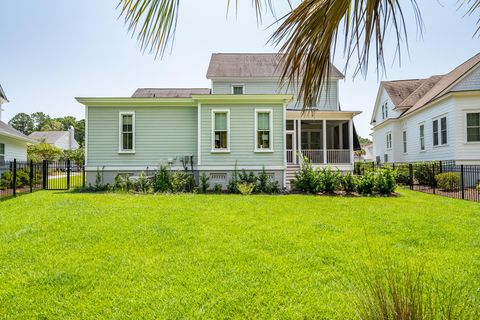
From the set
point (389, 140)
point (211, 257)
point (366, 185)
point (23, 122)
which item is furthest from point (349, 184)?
point (23, 122)

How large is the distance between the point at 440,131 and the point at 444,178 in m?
4.52

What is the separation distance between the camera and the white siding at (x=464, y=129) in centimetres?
1353

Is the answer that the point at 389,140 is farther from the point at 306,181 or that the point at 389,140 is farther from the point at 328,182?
the point at 306,181

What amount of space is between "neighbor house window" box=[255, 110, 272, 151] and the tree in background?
279 ft

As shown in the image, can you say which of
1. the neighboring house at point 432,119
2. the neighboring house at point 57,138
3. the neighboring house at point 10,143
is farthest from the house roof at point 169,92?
the neighboring house at point 57,138

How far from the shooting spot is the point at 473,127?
540 inches

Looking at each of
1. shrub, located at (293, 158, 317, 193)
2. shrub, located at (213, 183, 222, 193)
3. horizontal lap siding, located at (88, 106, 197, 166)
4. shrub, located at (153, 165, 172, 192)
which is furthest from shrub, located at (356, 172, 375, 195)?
shrub, located at (153, 165, 172, 192)

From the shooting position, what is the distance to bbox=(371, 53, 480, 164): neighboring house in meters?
13.7

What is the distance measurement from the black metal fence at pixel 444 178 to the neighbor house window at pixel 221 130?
281 inches

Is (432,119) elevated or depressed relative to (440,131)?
elevated

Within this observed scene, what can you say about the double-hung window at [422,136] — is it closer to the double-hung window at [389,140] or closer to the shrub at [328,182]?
the double-hung window at [389,140]

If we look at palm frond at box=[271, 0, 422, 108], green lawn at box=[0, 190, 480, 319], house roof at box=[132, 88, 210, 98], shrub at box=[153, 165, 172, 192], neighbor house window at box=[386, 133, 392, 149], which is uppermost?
house roof at box=[132, 88, 210, 98]

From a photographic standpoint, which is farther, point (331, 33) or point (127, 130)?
point (127, 130)

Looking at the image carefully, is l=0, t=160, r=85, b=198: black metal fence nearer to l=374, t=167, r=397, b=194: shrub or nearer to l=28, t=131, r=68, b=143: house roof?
l=374, t=167, r=397, b=194: shrub
